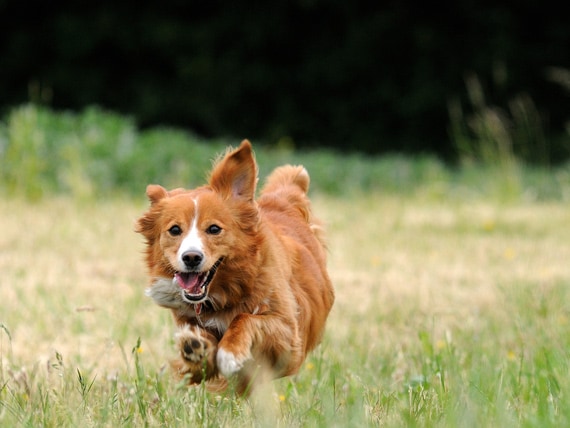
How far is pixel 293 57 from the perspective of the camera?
2133 cm

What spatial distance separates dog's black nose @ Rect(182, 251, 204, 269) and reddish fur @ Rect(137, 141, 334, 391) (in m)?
0.06

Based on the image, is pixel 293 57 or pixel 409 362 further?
pixel 293 57

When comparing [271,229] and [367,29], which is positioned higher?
[367,29]

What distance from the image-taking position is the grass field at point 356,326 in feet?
11.1

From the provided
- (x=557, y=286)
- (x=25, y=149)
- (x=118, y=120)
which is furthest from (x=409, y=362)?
(x=118, y=120)

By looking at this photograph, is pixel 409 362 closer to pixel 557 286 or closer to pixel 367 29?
pixel 557 286

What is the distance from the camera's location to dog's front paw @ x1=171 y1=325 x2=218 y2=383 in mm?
3395

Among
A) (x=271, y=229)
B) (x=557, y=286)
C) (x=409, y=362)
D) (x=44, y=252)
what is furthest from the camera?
(x=44, y=252)

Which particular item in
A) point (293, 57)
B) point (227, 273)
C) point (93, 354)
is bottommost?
point (93, 354)

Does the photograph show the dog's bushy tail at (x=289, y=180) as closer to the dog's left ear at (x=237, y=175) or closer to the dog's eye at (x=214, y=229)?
the dog's left ear at (x=237, y=175)

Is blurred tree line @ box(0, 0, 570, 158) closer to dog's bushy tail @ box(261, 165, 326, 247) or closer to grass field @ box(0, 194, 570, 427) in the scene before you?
grass field @ box(0, 194, 570, 427)

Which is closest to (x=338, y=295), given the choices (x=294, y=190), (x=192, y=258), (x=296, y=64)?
(x=294, y=190)

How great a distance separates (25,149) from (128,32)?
980 cm

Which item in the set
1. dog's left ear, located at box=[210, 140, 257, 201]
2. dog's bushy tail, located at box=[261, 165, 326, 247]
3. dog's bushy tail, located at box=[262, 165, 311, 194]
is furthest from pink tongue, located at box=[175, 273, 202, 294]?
dog's bushy tail, located at box=[262, 165, 311, 194]
